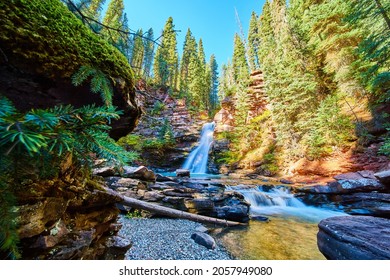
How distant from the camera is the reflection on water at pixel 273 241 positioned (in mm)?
5055

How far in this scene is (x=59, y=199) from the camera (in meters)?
1.90

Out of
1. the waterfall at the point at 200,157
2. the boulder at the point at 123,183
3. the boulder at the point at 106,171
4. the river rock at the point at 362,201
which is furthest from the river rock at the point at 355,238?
the waterfall at the point at 200,157

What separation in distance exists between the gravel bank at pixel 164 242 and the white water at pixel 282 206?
4642 millimetres

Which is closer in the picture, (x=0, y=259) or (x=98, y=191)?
Answer: (x=0, y=259)

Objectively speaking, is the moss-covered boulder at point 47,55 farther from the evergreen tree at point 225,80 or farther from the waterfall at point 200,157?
the evergreen tree at point 225,80

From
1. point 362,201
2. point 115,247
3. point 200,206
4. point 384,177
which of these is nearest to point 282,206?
Answer: point 362,201

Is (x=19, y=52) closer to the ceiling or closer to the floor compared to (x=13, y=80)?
closer to the ceiling

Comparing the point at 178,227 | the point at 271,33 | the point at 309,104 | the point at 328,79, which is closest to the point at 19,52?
the point at 178,227

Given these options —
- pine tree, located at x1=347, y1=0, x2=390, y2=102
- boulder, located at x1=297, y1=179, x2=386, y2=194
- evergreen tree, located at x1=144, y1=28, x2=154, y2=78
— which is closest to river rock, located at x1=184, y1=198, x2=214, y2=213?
evergreen tree, located at x1=144, y1=28, x2=154, y2=78

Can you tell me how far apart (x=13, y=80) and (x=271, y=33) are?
147 ft

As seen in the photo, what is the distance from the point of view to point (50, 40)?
170cm

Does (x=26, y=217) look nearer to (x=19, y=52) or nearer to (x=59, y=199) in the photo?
(x=59, y=199)

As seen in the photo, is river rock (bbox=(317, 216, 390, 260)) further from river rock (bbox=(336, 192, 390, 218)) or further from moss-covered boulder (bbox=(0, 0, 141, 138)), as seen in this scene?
river rock (bbox=(336, 192, 390, 218))
